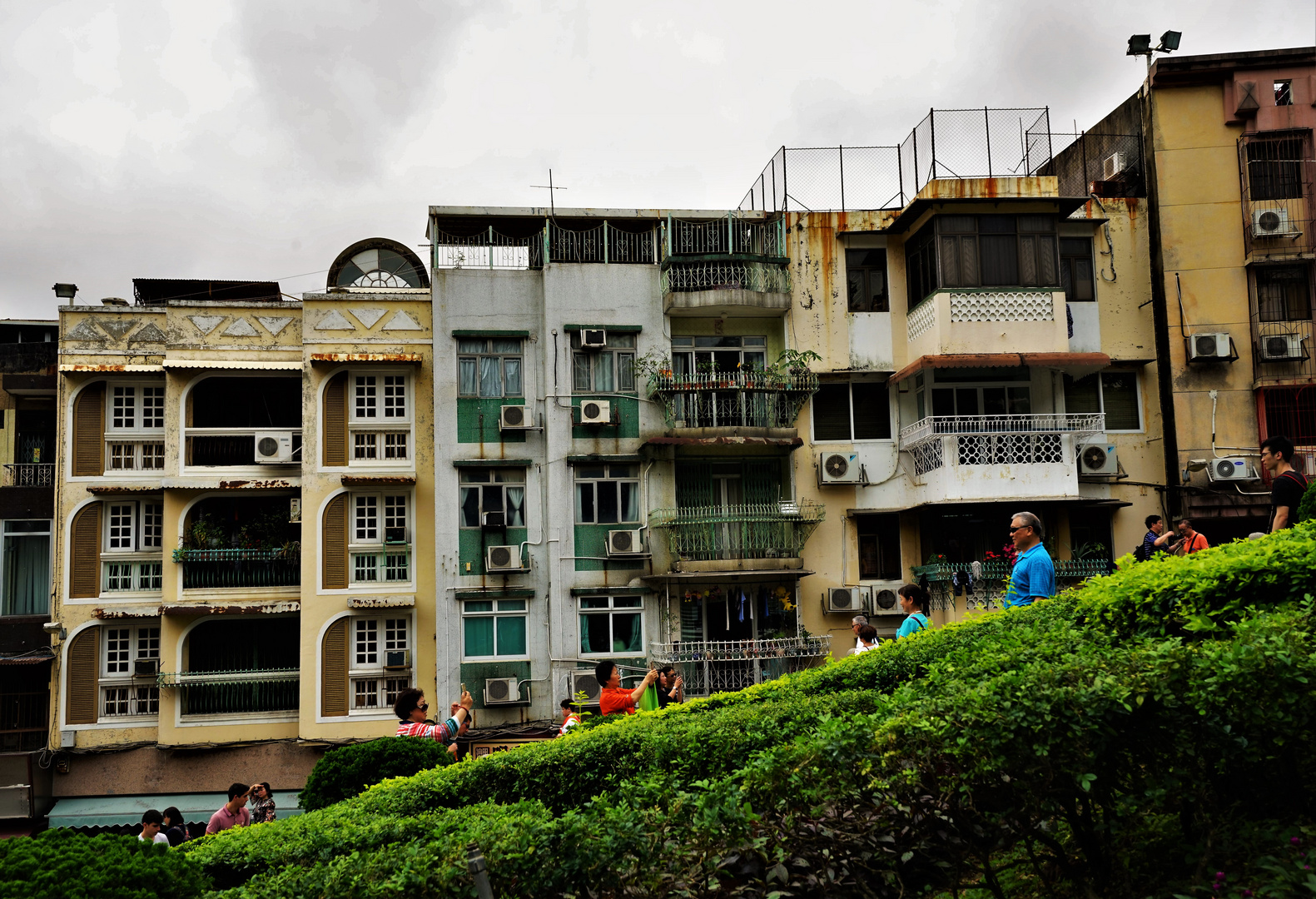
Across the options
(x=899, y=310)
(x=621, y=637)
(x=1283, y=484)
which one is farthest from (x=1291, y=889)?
(x=899, y=310)

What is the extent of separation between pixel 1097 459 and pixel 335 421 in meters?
16.7

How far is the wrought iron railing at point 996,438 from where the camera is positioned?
2253 centimetres

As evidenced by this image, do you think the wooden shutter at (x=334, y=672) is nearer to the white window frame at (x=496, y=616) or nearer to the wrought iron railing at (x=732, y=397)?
the white window frame at (x=496, y=616)

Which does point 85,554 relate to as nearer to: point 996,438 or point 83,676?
point 83,676

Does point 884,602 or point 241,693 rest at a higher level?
point 884,602

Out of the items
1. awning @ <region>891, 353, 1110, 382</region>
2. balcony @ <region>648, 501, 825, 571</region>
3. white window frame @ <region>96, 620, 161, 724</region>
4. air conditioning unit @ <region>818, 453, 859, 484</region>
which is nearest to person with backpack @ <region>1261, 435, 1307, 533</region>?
awning @ <region>891, 353, 1110, 382</region>

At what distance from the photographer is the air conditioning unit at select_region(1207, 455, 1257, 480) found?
2295cm

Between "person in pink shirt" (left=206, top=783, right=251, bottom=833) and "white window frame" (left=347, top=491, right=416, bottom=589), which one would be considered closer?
"person in pink shirt" (left=206, top=783, right=251, bottom=833)

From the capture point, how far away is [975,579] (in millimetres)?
22672

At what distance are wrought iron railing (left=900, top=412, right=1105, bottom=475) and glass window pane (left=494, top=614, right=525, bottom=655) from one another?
30.2ft

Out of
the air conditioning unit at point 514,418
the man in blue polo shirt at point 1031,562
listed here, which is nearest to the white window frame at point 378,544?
the air conditioning unit at point 514,418

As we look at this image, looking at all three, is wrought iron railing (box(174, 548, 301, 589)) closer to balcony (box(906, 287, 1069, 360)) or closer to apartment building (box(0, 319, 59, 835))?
apartment building (box(0, 319, 59, 835))

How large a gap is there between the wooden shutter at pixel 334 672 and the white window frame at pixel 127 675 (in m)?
3.94

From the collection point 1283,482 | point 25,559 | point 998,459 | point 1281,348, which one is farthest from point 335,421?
point 1281,348
